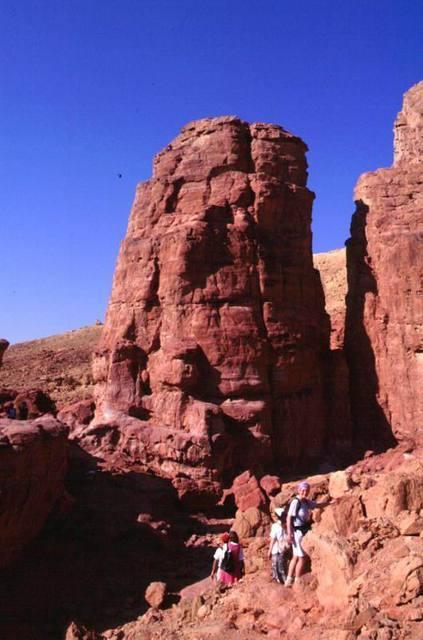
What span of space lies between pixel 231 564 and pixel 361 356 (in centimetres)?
1281

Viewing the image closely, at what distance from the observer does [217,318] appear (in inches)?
797

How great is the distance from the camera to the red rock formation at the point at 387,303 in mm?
21016

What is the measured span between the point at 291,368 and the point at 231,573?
10081mm

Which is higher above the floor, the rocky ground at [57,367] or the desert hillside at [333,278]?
the desert hillside at [333,278]

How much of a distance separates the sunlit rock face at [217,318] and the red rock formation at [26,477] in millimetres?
5426

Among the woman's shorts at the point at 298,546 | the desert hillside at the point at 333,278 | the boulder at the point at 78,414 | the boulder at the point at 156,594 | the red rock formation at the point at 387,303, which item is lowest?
the boulder at the point at 156,594

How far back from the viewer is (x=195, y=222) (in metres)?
20.9

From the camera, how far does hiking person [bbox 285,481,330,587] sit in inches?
391

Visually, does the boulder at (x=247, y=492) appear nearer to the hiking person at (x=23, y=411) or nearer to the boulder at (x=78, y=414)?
the boulder at (x=78, y=414)

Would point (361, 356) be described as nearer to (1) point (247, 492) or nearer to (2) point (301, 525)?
(1) point (247, 492)

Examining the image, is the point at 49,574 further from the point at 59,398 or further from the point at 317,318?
the point at 59,398

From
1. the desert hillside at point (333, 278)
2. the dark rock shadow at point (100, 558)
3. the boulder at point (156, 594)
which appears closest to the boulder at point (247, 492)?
the dark rock shadow at point (100, 558)

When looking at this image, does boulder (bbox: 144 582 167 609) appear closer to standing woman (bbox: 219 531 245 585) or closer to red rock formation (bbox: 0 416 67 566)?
standing woman (bbox: 219 531 245 585)

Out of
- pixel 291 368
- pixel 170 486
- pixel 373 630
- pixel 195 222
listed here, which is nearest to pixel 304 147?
pixel 195 222
